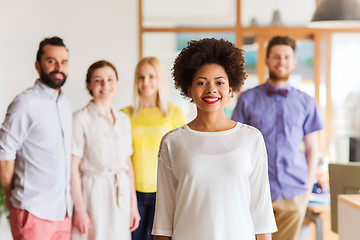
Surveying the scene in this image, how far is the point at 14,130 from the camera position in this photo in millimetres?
2828

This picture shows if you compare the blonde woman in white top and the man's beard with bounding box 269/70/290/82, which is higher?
the man's beard with bounding box 269/70/290/82

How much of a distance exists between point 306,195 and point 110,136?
1381 millimetres

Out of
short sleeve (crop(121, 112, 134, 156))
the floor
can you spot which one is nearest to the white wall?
the floor

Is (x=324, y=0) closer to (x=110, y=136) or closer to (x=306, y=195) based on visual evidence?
(x=306, y=195)

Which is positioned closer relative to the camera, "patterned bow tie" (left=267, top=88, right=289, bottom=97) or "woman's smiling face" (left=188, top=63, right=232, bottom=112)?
"woman's smiling face" (left=188, top=63, right=232, bottom=112)

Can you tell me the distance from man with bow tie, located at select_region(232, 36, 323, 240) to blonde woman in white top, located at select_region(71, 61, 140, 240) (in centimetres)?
89

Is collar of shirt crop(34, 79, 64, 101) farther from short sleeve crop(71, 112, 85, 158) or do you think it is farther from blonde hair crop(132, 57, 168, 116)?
blonde hair crop(132, 57, 168, 116)

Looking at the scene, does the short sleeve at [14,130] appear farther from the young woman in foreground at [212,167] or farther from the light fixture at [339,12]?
the light fixture at [339,12]

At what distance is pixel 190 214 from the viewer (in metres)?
1.85

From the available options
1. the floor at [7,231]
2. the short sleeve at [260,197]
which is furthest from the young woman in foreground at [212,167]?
the floor at [7,231]

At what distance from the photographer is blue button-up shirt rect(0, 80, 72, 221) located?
284 centimetres

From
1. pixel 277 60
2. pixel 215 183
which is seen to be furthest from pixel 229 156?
pixel 277 60

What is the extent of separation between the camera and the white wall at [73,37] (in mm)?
4766

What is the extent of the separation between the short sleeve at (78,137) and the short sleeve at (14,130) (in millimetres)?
428
